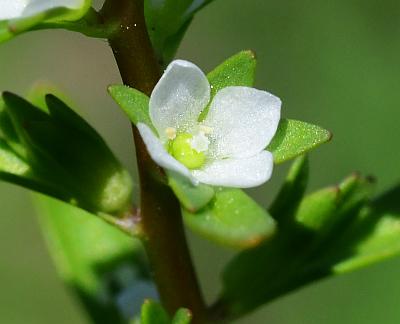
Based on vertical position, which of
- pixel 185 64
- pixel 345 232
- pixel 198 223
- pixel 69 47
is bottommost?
pixel 69 47

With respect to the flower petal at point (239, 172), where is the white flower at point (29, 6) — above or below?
above

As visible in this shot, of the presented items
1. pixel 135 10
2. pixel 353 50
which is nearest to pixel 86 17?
pixel 135 10

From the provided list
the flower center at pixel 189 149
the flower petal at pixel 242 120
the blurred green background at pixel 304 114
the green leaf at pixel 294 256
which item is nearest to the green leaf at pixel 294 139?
the flower petal at pixel 242 120

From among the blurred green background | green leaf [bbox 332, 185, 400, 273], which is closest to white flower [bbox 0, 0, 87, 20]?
green leaf [bbox 332, 185, 400, 273]

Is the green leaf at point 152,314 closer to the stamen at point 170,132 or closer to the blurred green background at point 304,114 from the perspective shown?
the stamen at point 170,132

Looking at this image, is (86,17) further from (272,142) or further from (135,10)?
(272,142)

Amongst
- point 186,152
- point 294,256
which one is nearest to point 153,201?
point 186,152

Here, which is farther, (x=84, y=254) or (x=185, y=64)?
(x=84, y=254)
